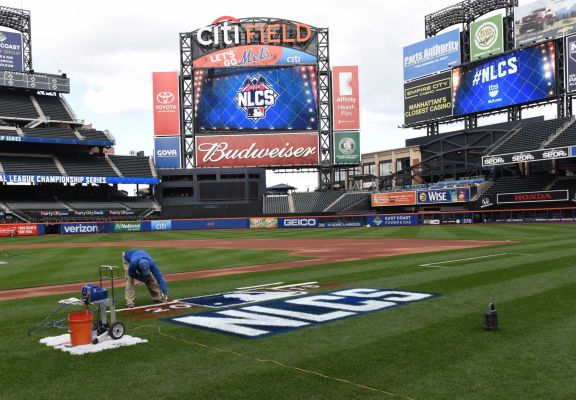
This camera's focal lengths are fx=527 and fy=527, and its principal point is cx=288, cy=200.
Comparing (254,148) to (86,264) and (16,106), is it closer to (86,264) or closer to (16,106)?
(16,106)

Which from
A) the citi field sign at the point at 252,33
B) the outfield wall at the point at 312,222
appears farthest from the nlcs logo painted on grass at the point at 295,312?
the citi field sign at the point at 252,33

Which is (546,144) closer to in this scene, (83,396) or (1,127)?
(83,396)

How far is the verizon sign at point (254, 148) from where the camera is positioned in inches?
2785

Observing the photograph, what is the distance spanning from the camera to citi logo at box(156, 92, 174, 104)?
231 feet

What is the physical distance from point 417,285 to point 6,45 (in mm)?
75264

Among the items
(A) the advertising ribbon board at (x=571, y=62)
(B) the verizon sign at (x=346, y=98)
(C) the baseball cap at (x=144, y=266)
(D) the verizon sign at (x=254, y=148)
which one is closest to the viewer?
(C) the baseball cap at (x=144, y=266)

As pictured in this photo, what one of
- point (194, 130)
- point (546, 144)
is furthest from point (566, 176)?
point (194, 130)

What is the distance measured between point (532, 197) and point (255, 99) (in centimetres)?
3655

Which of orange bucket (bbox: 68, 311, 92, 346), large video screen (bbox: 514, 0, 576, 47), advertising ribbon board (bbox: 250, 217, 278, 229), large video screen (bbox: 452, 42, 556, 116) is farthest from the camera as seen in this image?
advertising ribbon board (bbox: 250, 217, 278, 229)

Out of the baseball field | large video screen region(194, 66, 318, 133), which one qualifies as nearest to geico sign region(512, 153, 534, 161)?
large video screen region(194, 66, 318, 133)

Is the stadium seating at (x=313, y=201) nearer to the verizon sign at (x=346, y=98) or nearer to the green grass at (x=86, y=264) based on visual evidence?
the verizon sign at (x=346, y=98)

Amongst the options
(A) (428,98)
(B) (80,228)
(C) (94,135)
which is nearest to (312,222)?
(B) (80,228)

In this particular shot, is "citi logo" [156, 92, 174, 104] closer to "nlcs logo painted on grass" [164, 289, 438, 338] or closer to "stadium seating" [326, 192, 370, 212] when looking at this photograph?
"stadium seating" [326, 192, 370, 212]

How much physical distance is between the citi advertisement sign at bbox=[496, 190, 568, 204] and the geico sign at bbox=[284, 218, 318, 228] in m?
19.4
